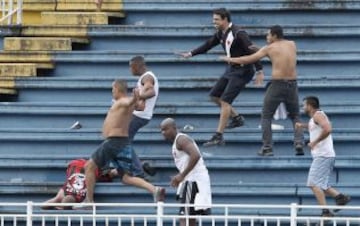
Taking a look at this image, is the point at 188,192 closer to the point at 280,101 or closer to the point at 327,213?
the point at 327,213

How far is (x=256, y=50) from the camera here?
21.1 metres

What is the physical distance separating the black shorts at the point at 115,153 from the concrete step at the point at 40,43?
10.9 ft

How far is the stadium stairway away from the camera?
2081cm

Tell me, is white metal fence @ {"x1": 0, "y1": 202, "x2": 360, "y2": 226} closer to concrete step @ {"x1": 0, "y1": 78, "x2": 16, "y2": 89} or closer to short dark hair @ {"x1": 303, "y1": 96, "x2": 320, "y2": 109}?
short dark hair @ {"x1": 303, "y1": 96, "x2": 320, "y2": 109}

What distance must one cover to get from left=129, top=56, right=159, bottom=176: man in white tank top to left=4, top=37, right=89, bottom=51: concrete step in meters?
2.54

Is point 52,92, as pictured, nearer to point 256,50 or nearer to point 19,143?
point 19,143

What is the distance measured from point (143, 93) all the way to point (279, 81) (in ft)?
4.93

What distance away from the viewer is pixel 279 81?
2077cm

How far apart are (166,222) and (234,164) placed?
4.20ft

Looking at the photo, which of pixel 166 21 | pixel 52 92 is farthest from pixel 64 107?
pixel 166 21

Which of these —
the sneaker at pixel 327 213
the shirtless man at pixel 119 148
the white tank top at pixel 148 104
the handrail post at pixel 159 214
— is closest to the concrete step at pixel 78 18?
the white tank top at pixel 148 104

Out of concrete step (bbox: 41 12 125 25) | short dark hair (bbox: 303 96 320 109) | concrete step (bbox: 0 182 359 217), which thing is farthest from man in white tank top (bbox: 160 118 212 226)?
concrete step (bbox: 41 12 125 25)

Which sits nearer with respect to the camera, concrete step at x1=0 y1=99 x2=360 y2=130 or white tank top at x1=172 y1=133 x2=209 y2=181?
white tank top at x1=172 y1=133 x2=209 y2=181

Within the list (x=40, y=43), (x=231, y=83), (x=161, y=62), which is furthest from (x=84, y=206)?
(x=40, y=43)
